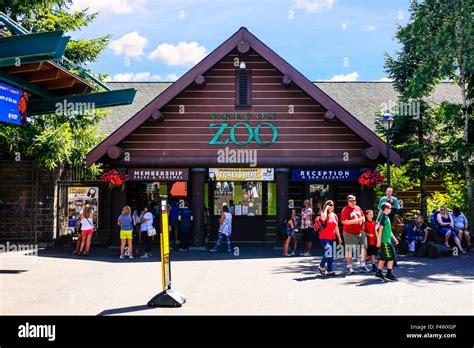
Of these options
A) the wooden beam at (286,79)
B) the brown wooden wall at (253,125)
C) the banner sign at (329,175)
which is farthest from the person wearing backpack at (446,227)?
the wooden beam at (286,79)

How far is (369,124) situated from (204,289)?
1568cm

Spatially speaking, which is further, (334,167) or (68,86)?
(334,167)

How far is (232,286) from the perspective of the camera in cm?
988

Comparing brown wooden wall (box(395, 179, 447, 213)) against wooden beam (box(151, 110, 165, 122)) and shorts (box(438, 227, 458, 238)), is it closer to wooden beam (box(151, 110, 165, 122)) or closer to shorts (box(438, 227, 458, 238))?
shorts (box(438, 227, 458, 238))

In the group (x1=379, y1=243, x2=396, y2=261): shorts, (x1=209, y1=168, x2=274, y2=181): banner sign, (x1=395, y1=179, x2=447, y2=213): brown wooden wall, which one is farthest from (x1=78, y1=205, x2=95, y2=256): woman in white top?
(x1=395, y1=179, x2=447, y2=213): brown wooden wall

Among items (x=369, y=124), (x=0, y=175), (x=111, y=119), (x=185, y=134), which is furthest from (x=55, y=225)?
(x=369, y=124)

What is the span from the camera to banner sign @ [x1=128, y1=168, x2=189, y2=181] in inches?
659

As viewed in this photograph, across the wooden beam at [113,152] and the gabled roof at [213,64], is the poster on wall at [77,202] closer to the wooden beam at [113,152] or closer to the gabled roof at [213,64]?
the gabled roof at [213,64]

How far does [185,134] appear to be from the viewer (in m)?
16.8

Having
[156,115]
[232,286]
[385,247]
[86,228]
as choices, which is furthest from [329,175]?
[86,228]

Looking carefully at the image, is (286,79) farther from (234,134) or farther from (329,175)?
(329,175)

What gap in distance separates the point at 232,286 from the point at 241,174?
7364mm

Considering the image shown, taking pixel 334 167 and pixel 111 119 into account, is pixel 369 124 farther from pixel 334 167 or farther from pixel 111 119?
pixel 111 119

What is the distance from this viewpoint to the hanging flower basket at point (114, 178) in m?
16.1
